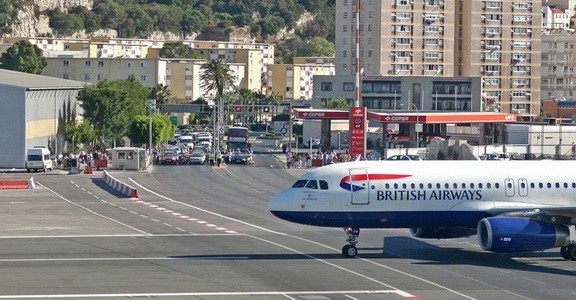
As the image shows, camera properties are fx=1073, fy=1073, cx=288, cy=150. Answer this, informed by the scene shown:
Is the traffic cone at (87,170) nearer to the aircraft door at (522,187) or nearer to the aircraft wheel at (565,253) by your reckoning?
the aircraft door at (522,187)

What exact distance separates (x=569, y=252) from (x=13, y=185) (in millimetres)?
49678

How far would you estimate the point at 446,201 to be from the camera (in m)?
43.7

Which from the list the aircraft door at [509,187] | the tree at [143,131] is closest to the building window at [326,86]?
the tree at [143,131]

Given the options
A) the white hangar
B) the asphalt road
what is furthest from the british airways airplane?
the white hangar

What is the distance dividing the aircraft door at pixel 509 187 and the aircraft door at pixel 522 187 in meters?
0.30

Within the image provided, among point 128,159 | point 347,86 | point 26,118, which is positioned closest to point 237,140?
point 128,159

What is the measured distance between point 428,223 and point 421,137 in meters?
95.6

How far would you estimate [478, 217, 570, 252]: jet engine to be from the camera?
137ft

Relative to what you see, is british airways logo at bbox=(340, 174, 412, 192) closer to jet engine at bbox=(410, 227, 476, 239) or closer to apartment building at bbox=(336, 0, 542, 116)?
jet engine at bbox=(410, 227, 476, 239)

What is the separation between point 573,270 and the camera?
41781 millimetres

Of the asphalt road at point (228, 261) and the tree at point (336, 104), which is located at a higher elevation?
the tree at point (336, 104)

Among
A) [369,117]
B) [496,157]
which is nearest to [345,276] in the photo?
[496,157]

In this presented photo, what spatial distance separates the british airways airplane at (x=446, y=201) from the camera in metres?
42.5

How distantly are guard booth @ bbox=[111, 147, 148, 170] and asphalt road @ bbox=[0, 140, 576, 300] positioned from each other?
99.6 feet
